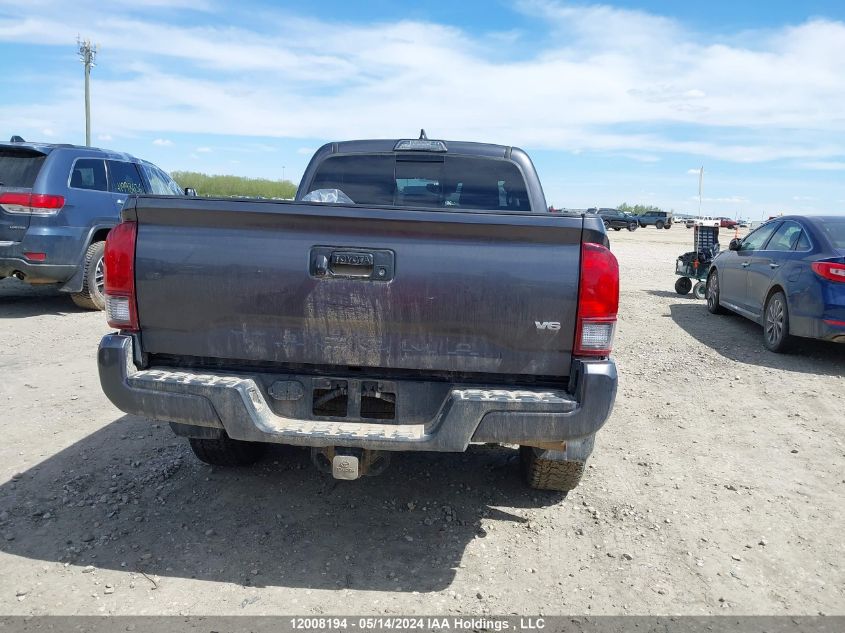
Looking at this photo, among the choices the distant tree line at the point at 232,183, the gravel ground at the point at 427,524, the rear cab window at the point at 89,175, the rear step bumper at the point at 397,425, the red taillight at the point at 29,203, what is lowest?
the gravel ground at the point at 427,524

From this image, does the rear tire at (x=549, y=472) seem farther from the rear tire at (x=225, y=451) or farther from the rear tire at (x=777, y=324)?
the rear tire at (x=777, y=324)

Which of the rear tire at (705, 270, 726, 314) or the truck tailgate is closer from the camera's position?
the truck tailgate

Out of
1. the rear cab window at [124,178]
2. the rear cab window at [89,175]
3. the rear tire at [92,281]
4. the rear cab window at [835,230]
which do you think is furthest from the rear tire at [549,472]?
the rear cab window at [124,178]

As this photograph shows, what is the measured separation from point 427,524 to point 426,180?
230 cm

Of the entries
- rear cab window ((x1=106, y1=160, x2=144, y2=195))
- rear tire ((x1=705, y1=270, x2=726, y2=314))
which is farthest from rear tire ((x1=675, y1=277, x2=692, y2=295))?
rear cab window ((x1=106, y1=160, x2=144, y2=195))

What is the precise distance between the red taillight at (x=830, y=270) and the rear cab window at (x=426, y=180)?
4.29 metres

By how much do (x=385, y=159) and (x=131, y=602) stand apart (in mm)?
3085

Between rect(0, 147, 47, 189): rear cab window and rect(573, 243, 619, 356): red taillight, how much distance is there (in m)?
7.71

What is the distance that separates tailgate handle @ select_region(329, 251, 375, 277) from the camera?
2832 millimetres

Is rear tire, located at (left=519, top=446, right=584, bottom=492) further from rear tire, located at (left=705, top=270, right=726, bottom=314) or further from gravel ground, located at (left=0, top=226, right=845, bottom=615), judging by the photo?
rear tire, located at (left=705, top=270, right=726, bottom=314)

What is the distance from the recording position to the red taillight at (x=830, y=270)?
6.77 m

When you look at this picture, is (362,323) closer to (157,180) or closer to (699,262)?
(157,180)

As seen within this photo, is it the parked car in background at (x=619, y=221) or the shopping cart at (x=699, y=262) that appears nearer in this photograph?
the shopping cart at (x=699, y=262)

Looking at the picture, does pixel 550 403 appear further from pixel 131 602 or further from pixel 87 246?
pixel 87 246
